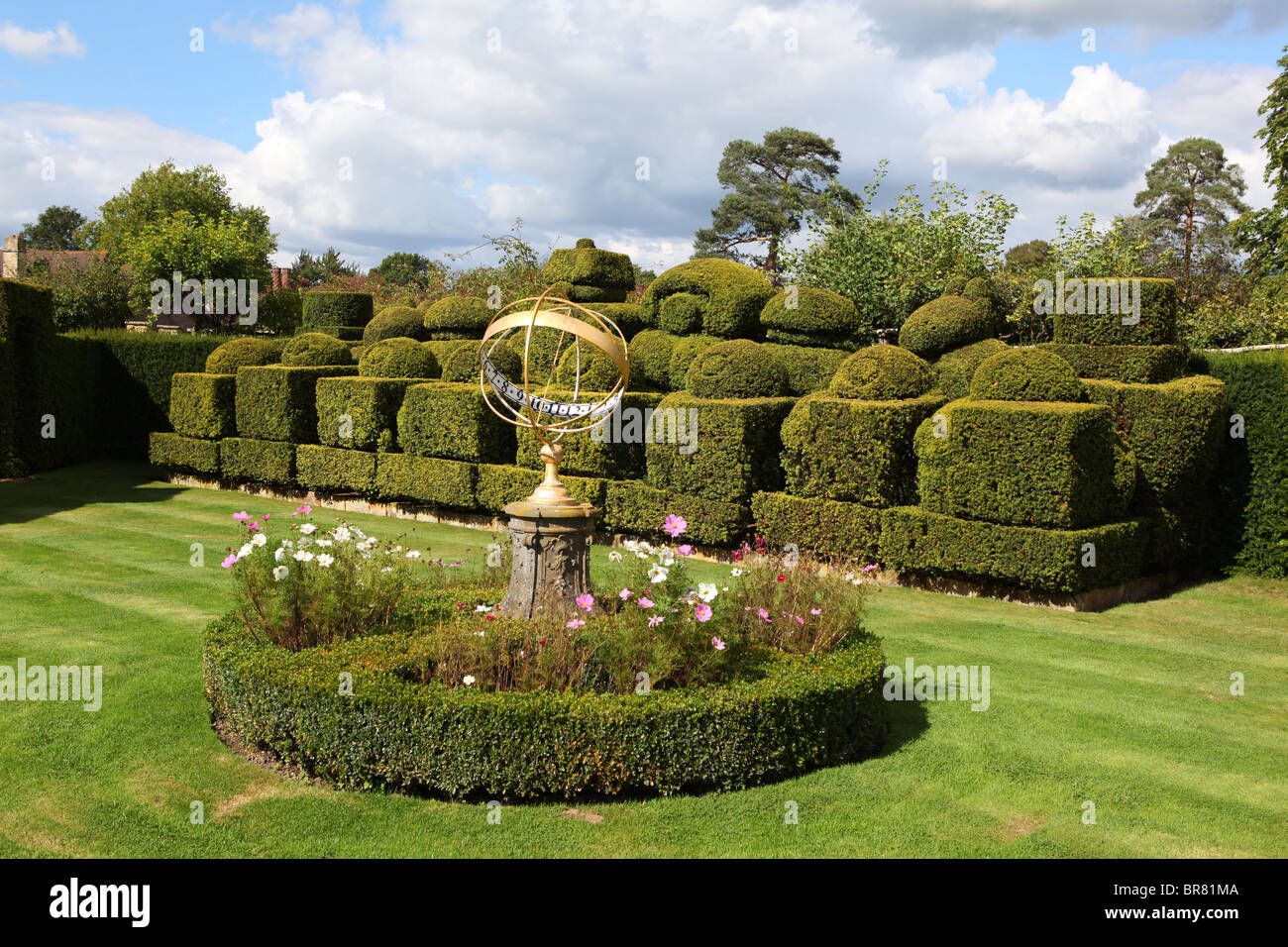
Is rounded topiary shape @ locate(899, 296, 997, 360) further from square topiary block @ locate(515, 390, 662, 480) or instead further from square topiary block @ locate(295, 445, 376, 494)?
square topiary block @ locate(295, 445, 376, 494)

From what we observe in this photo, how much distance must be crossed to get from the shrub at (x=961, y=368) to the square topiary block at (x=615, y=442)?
4.67 metres

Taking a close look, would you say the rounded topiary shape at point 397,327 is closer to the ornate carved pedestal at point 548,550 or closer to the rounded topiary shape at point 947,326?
the rounded topiary shape at point 947,326

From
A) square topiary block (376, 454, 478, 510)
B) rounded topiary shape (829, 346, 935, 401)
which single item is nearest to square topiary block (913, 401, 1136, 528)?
rounded topiary shape (829, 346, 935, 401)

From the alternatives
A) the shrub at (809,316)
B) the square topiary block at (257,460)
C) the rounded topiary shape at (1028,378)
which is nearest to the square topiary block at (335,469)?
the square topiary block at (257,460)

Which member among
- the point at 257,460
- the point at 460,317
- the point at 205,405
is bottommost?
the point at 257,460

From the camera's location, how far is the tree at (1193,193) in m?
45.4

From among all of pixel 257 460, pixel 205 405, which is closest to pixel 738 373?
pixel 257 460

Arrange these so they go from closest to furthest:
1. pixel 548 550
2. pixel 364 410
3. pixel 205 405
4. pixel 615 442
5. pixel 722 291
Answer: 1. pixel 548 550
2. pixel 615 442
3. pixel 722 291
4. pixel 364 410
5. pixel 205 405

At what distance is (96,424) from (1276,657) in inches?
1007

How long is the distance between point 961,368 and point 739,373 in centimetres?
350

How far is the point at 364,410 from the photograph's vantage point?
18.8 meters

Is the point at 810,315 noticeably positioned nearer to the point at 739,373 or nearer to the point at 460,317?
the point at 739,373
